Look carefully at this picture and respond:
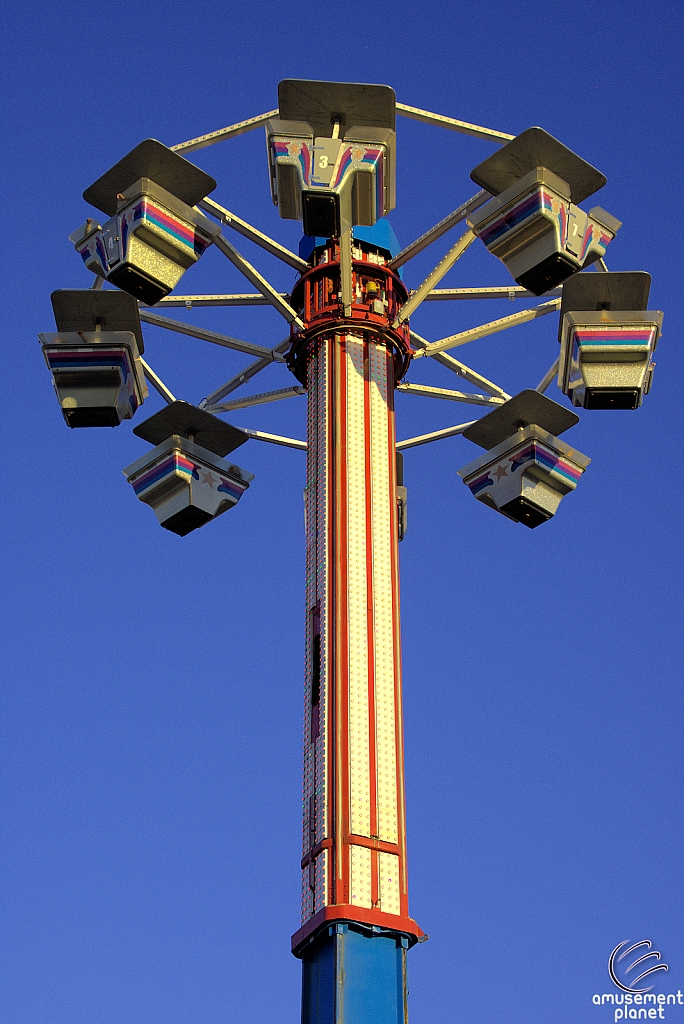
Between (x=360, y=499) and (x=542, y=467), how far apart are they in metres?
2.60

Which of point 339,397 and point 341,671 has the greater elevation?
point 339,397

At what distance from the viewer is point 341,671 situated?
16500 millimetres

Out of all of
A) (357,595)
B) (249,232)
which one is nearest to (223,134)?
(249,232)

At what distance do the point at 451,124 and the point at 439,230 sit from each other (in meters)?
1.30

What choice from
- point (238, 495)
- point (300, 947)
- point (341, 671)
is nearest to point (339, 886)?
point (300, 947)

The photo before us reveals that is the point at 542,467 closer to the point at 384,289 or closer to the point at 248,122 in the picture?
the point at 384,289

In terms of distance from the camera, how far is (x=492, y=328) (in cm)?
2023

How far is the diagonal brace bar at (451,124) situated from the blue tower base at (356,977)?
376 inches

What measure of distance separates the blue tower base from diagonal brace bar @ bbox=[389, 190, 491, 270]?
8.66 m

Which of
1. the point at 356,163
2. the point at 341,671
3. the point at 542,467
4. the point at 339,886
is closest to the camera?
the point at 339,886

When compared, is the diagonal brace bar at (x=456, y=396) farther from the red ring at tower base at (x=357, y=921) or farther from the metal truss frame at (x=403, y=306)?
the red ring at tower base at (x=357, y=921)

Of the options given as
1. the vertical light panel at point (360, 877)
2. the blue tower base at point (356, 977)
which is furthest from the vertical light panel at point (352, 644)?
the blue tower base at point (356, 977)

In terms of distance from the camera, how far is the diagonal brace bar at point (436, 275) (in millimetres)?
19000

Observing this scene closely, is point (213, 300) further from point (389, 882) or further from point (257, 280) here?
point (389, 882)
